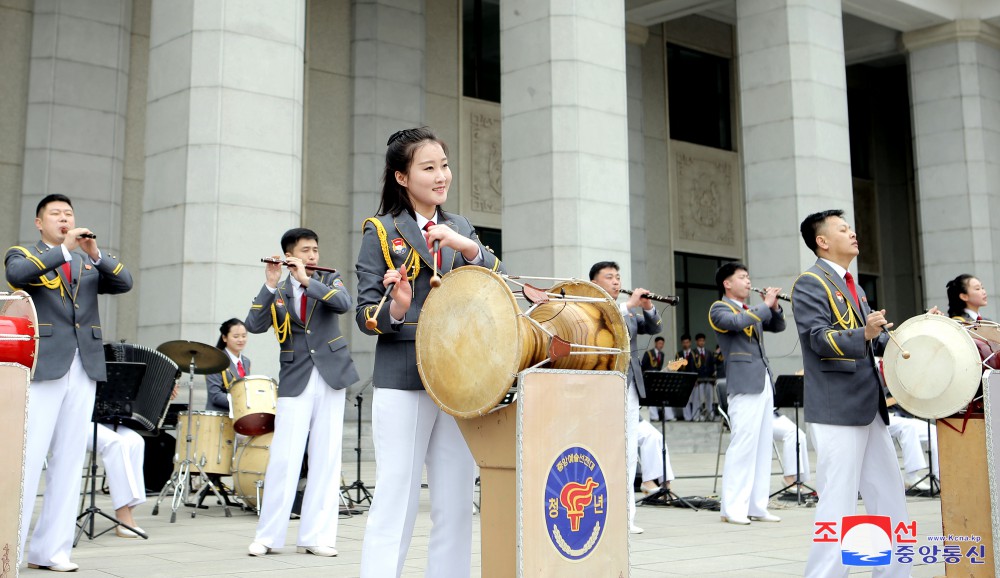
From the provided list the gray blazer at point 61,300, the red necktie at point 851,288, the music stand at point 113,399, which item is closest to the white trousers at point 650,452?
the red necktie at point 851,288

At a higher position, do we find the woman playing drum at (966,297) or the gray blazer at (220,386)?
the woman playing drum at (966,297)

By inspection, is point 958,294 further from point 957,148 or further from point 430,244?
point 957,148

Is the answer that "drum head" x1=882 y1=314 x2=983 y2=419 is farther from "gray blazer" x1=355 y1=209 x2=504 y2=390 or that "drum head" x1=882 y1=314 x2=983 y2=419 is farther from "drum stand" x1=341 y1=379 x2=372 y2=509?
"drum stand" x1=341 y1=379 x2=372 y2=509

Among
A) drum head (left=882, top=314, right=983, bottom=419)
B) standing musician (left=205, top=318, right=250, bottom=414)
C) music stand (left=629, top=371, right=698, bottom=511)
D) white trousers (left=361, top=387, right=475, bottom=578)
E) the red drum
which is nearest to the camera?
white trousers (left=361, top=387, right=475, bottom=578)

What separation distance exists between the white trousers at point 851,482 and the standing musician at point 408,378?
2.13 metres

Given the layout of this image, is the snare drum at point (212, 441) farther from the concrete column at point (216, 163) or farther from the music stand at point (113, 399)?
the concrete column at point (216, 163)

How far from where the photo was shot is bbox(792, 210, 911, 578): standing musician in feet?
17.4

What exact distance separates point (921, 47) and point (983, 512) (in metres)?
18.1

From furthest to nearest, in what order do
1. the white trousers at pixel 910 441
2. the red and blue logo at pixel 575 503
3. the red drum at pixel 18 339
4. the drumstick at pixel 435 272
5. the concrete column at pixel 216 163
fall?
1. the white trousers at pixel 910 441
2. the concrete column at pixel 216 163
3. the red drum at pixel 18 339
4. the drumstick at pixel 435 272
5. the red and blue logo at pixel 575 503

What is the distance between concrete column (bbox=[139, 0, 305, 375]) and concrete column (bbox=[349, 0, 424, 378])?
6417 mm

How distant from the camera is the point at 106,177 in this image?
1583 cm

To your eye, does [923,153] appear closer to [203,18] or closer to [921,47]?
[921,47]

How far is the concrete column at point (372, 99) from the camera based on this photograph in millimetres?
18734

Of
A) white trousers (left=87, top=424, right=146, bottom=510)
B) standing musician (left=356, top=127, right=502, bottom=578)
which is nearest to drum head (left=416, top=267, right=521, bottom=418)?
standing musician (left=356, top=127, right=502, bottom=578)
